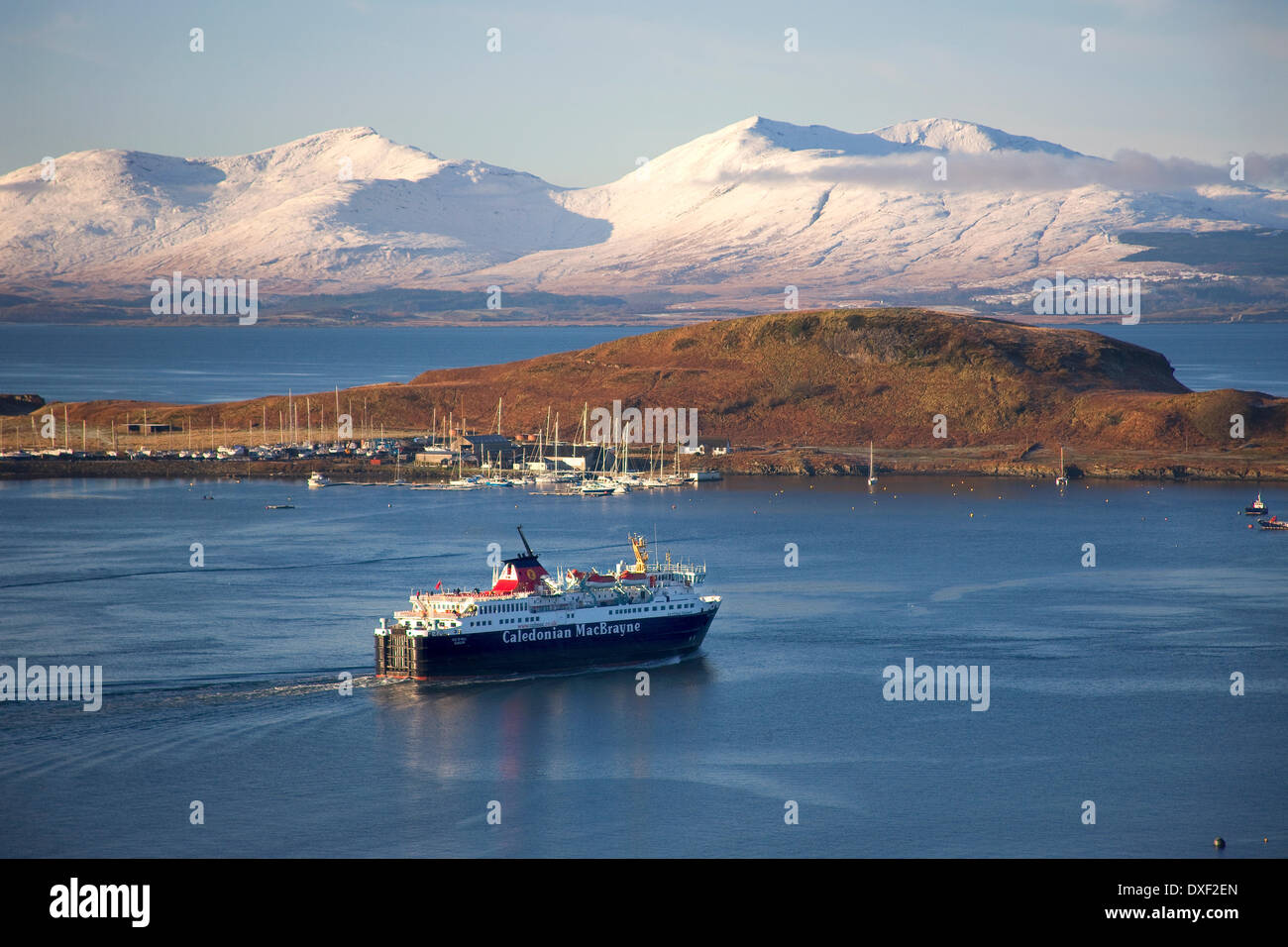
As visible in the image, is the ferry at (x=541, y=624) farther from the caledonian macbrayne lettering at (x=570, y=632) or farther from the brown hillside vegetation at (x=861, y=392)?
the brown hillside vegetation at (x=861, y=392)

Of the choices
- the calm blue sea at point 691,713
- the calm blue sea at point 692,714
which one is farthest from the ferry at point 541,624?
the calm blue sea at point 692,714

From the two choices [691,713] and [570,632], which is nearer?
[691,713]

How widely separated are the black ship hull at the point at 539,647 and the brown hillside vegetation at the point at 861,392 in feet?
271

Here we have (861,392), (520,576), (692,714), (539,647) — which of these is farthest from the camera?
(861,392)

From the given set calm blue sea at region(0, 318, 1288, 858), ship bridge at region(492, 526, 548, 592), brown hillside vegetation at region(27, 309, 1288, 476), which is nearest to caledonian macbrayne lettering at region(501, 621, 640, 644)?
calm blue sea at region(0, 318, 1288, 858)

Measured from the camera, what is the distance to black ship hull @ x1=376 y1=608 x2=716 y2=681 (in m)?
58.6

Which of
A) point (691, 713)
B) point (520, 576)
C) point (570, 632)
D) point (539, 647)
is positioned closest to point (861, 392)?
point (570, 632)

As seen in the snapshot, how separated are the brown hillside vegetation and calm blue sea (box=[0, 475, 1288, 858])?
52.1 m

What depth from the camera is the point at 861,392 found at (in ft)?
517

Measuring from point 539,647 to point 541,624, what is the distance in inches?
32.9

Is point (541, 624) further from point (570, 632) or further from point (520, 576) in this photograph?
point (520, 576)

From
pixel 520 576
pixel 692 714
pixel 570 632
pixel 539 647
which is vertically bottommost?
pixel 692 714

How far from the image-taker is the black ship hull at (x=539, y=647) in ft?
→ 192

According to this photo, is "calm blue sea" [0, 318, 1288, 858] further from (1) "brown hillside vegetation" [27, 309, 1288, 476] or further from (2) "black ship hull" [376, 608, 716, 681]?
(1) "brown hillside vegetation" [27, 309, 1288, 476]
